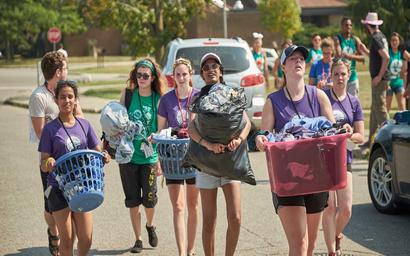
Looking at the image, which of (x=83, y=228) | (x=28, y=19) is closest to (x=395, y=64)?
(x=83, y=228)

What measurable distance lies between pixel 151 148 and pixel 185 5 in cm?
2429

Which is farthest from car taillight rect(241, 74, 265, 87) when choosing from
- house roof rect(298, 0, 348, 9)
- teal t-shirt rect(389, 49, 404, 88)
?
house roof rect(298, 0, 348, 9)

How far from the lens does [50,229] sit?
314 inches

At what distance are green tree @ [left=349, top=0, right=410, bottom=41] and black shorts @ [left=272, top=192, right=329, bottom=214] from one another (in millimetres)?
38406

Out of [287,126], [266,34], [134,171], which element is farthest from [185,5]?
[266,34]

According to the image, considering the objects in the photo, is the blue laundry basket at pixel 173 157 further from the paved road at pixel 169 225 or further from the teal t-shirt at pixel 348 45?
the teal t-shirt at pixel 348 45

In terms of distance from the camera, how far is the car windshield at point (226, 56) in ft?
53.9

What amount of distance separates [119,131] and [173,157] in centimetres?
63

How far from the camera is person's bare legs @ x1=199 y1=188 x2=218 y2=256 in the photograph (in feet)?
22.5

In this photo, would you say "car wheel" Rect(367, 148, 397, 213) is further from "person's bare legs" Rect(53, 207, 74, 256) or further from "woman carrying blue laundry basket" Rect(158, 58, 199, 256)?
"person's bare legs" Rect(53, 207, 74, 256)

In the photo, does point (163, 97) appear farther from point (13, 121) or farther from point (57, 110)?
point (13, 121)

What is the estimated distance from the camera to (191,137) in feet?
21.7

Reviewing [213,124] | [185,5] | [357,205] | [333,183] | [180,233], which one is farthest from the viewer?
[185,5]

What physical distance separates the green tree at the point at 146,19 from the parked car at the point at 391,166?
70.4ft
